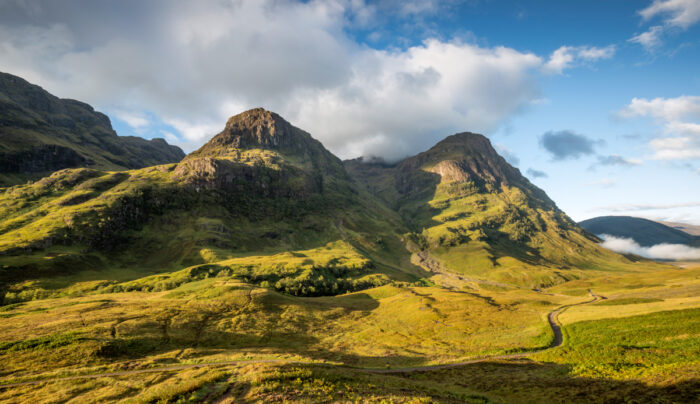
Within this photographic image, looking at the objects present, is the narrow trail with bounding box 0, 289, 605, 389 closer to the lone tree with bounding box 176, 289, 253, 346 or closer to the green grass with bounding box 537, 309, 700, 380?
the green grass with bounding box 537, 309, 700, 380

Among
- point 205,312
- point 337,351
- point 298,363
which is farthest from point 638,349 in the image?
point 205,312

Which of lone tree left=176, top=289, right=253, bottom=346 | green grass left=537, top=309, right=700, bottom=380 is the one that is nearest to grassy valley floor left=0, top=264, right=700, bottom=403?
green grass left=537, top=309, right=700, bottom=380

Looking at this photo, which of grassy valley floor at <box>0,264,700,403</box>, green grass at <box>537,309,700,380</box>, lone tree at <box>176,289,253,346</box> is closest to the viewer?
grassy valley floor at <box>0,264,700,403</box>

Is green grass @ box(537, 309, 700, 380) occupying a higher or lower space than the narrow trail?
higher

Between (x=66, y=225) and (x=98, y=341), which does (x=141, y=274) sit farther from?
(x=98, y=341)

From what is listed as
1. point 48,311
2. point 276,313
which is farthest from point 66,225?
point 276,313

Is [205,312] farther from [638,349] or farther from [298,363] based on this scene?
[638,349]

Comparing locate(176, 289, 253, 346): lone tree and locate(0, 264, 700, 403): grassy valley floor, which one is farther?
locate(176, 289, 253, 346): lone tree

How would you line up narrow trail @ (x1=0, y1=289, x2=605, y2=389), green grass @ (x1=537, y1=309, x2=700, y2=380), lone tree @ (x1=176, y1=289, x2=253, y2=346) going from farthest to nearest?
lone tree @ (x1=176, y1=289, x2=253, y2=346) < narrow trail @ (x1=0, y1=289, x2=605, y2=389) < green grass @ (x1=537, y1=309, x2=700, y2=380)

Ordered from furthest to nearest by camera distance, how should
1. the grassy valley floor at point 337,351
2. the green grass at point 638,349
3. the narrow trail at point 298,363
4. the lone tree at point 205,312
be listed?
the lone tree at point 205,312 → the narrow trail at point 298,363 → the green grass at point 638,349 → the grassy valley floor at point 337,351

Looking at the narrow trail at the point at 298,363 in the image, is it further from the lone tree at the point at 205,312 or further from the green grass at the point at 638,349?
the lone tree at the point at 205,312

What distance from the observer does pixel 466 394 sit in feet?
119

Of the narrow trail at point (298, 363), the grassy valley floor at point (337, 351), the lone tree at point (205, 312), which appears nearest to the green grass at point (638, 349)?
the grassy valley floor at point (337, 351)

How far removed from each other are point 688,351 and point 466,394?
3334 centimetres
